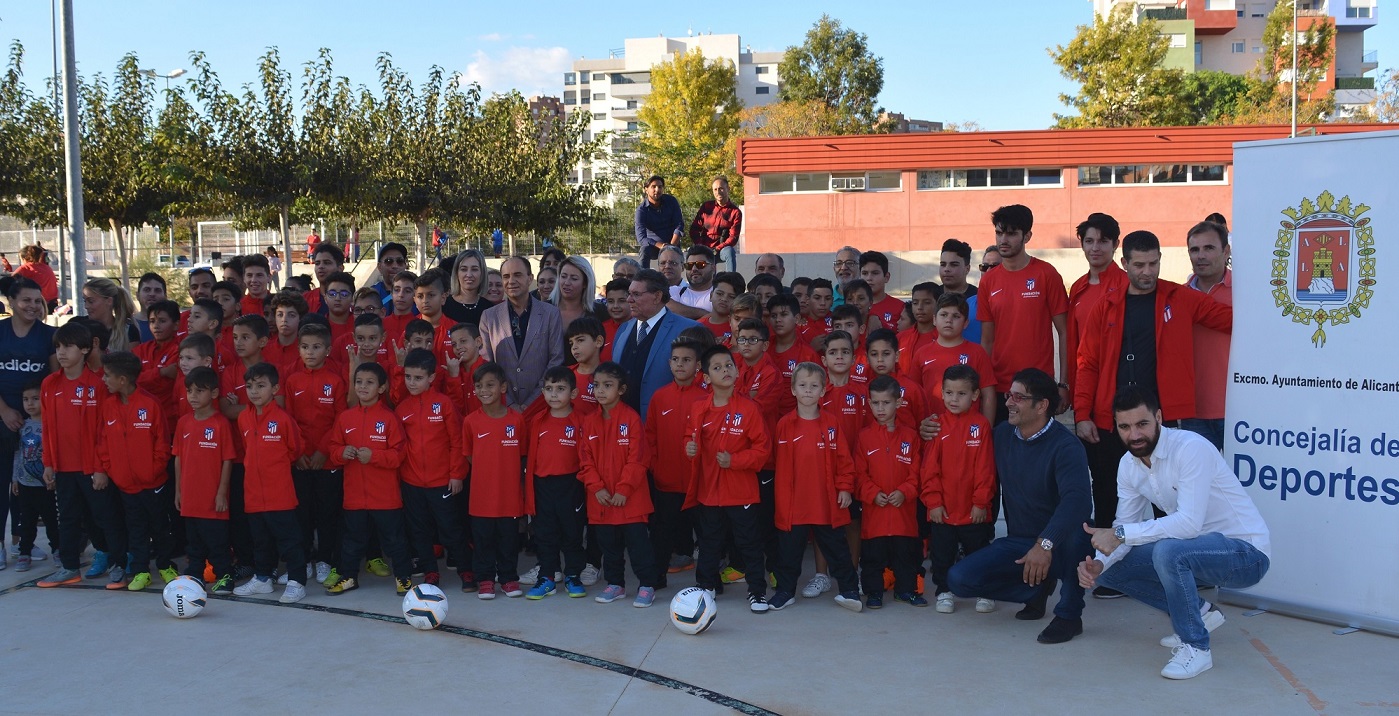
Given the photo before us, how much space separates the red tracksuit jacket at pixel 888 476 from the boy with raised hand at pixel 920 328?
78 cm

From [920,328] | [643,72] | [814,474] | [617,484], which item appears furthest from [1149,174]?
[643,72]

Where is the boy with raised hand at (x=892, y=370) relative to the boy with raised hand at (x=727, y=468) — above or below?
above

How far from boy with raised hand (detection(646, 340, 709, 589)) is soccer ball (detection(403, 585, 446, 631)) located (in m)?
1.26

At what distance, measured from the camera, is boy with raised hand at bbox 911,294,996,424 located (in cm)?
612

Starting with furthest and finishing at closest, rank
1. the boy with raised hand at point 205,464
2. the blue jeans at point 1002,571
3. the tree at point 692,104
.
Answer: the tree at point 692,104, the boy with raised hand at point 205,464, the blue jeans at point 1002,571

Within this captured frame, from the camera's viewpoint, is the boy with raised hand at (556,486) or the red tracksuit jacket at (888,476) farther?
the boy with raised hand at (556,486)

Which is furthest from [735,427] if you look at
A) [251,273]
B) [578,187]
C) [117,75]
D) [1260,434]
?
[117,75]

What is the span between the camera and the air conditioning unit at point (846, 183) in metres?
33.8

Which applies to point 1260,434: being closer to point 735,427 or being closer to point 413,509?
point 735,427

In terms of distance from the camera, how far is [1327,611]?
5.18 m

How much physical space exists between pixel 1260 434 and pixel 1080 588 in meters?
1.29

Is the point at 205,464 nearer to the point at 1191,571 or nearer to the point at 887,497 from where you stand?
the point at 887,497

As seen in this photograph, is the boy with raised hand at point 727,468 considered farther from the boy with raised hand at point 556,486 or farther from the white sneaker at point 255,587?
the white sneaker at point 255,587

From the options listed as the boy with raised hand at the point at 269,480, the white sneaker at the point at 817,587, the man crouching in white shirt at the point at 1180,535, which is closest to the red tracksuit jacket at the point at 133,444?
the boy with raised hand at the point at 269,480
